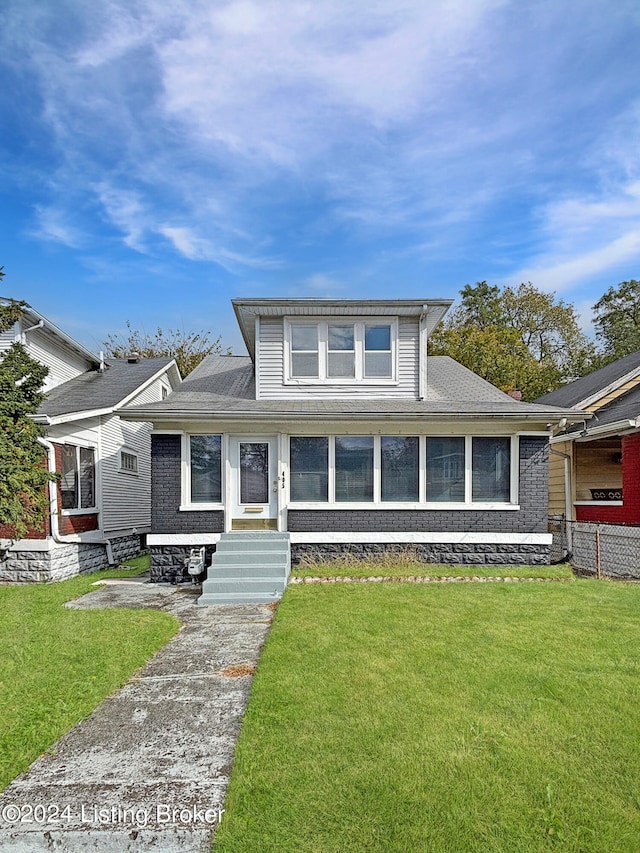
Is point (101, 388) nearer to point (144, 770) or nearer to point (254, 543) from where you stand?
point (254, 543)

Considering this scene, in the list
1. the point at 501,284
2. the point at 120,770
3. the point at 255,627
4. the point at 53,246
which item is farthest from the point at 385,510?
the point at 501,284

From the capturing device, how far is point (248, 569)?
8.78 metres

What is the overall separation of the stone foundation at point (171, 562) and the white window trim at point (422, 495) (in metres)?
2.20

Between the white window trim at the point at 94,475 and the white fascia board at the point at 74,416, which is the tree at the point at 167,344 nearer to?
the white window trim at the point at 94,475

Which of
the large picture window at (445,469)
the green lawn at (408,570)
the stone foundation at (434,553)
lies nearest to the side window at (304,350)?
the large picture window at (445,469)

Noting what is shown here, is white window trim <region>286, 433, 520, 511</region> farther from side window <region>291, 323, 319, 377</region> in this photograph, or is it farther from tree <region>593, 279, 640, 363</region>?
tree <region>593, 279, 640, 363</region>

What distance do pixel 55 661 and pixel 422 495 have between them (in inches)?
276

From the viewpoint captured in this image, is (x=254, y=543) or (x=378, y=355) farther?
(x=378, y=355)

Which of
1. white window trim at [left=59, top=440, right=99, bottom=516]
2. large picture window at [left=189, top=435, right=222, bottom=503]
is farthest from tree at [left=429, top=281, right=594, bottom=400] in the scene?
white window trim at [left=59, top=440, right=99, bottom=516]

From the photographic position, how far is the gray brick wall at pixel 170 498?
32.6 feet

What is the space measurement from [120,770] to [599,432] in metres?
11.9

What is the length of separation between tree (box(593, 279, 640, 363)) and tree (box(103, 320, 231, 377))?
74.0 ft

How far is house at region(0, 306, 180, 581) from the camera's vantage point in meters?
10.1

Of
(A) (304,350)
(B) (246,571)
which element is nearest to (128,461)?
(A) (304,350)
